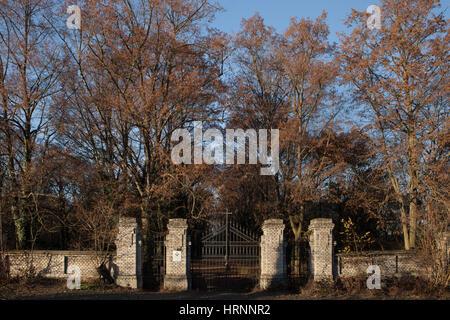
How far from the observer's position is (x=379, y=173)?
2120 centimetres

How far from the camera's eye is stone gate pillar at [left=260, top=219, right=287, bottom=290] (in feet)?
48.0

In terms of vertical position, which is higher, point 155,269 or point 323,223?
point 323,223

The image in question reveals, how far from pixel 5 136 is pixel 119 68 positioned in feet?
21.2

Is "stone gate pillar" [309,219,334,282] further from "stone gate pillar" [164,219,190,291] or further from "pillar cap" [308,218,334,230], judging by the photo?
"stone gate pillar" [164,219,190,291]

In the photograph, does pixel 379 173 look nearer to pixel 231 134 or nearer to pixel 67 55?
pixel 231 134

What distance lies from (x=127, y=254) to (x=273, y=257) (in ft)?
16.8

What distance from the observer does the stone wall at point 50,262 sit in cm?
1467

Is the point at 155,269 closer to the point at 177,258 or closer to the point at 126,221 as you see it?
the point at 177,258

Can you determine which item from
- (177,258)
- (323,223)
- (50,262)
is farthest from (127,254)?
(323,223)

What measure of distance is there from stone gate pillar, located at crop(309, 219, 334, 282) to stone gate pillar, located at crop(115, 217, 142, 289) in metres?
6.24

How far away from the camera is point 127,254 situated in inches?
564

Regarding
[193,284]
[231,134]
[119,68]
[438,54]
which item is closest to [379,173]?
[438,54]

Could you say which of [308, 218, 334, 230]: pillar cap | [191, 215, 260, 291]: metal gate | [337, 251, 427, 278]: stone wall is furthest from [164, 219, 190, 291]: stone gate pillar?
[337, 251, 427, 278]: stone wall

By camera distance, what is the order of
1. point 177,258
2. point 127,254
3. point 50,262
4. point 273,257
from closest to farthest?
point 127,254
point 177,258
point 273,257
point 50,262
